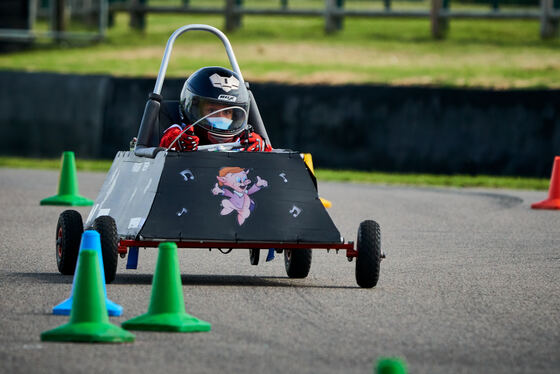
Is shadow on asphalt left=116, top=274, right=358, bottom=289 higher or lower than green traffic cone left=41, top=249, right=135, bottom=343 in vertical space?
lower

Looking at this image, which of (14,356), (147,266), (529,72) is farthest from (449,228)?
(529,72)

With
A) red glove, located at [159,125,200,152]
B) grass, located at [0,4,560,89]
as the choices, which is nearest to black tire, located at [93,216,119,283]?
red glove, located at [159,125,200,152]

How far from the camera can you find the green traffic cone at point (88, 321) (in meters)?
6.32

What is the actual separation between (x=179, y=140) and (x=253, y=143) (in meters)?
0.58

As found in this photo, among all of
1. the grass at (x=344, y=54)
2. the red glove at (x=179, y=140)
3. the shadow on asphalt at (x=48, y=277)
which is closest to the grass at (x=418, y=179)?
the grass at (x=344, y=54)

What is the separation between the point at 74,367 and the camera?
5.81 meters

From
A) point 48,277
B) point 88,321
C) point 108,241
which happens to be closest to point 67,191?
point 48,277

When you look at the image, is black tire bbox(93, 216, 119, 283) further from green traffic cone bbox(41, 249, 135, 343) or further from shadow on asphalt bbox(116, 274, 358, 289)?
green traffic cone bbox(41, 249, 135, 343)

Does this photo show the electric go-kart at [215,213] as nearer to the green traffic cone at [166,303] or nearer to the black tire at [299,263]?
the black tire at [299,263]

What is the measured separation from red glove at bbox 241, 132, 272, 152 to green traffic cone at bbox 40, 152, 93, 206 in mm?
5549

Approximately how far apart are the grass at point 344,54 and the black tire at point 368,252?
14.0m

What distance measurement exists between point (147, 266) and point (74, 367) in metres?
3.98

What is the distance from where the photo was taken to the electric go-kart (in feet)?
27.5

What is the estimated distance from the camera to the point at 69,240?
8.78m
